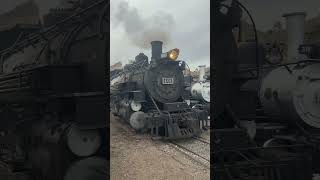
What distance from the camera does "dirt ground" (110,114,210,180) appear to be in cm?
172

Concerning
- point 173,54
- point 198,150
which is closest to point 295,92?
point 198,150

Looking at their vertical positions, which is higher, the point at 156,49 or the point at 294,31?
the point at 294,31

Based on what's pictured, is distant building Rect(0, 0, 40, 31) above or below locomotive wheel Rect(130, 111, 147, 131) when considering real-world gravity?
above

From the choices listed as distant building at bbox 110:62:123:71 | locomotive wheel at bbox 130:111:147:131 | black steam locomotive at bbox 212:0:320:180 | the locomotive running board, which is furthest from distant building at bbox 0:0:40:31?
black steam locomotive at bbox 212:0:320:180

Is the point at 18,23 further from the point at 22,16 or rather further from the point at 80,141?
the point at 80,141

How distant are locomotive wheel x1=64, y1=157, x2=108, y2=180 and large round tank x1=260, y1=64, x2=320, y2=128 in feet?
3.99

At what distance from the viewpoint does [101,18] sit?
5.56ft

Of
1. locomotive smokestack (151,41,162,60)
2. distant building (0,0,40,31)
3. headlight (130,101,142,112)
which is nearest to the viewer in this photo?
locomotive smokestack (151,41,162,60)

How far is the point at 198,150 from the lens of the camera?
6.10ft

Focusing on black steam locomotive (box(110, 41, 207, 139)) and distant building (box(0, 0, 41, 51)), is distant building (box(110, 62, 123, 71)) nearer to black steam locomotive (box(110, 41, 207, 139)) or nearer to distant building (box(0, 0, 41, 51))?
black steam locomotive (box(110, 41, 207, 139))

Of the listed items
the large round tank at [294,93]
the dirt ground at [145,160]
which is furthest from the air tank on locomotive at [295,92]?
the dirt ground at [145,160]

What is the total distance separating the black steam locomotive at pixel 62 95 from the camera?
1.68m

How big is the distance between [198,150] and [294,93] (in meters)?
1.03

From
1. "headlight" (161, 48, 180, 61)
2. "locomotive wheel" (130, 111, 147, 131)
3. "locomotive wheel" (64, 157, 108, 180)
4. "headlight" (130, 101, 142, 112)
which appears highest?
"headlight" (161, 48, 180, 61)
